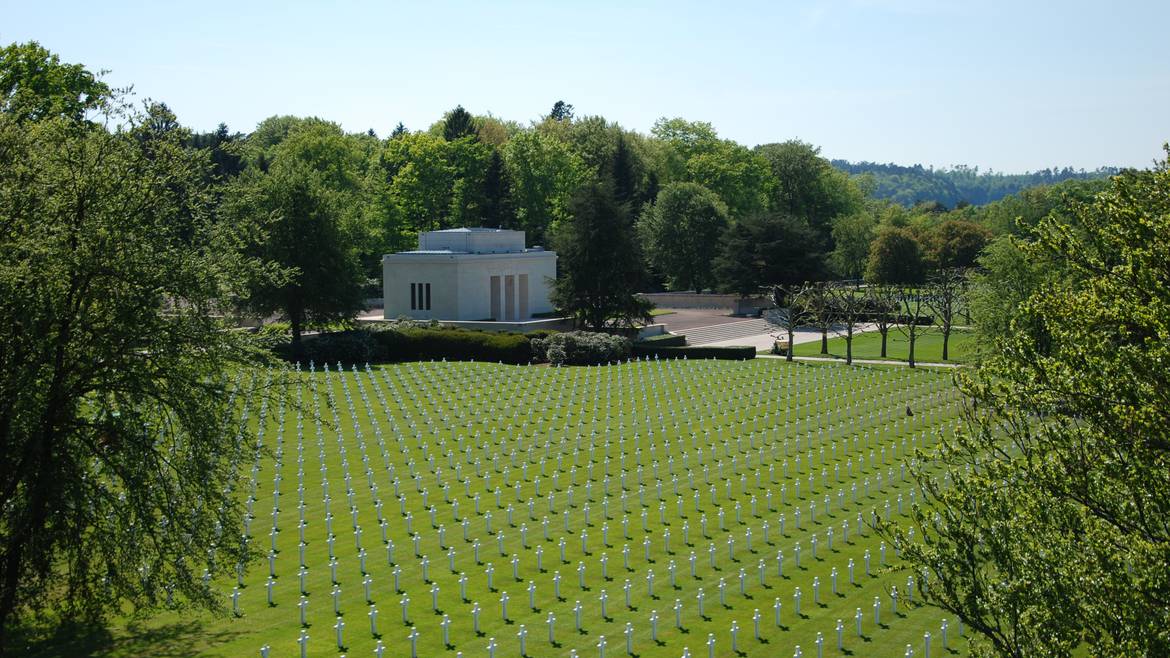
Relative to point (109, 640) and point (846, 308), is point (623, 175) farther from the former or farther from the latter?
point (109, 640)

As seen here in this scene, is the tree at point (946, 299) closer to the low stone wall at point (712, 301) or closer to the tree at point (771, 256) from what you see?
the tree at point (771, 256)

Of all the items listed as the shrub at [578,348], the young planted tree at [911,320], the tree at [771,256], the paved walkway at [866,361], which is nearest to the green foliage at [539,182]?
the tree at [771,256]

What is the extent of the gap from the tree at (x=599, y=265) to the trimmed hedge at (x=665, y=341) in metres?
1.29

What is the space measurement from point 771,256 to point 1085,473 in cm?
5755

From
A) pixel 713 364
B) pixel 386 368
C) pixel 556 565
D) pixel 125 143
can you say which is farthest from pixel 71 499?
pixel 713 364

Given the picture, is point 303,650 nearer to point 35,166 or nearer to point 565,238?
point 35,166

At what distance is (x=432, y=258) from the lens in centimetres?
5747

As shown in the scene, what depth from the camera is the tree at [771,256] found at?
6844 centimetres

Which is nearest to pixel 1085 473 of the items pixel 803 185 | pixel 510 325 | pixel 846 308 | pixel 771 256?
pixel 846 308

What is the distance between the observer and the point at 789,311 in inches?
2039

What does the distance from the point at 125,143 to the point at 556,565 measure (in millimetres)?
10037

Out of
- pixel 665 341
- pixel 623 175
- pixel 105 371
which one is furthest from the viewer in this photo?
pixel 623 175

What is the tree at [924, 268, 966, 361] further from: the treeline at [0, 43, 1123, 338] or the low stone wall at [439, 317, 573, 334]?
the low stone wall at [439, 317, 573, 334]

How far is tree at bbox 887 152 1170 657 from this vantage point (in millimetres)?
10539
